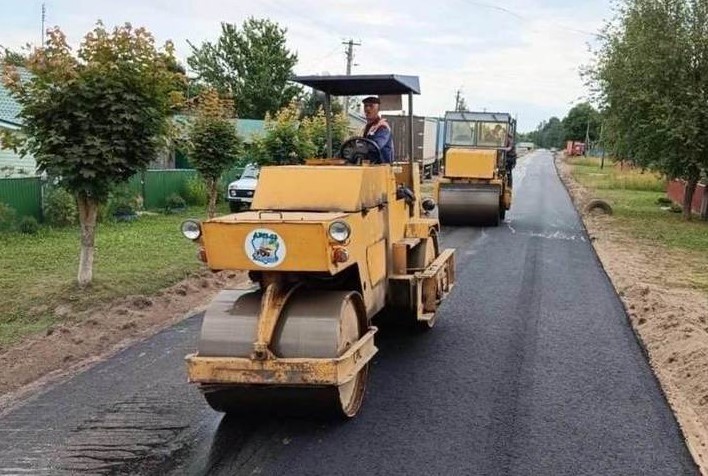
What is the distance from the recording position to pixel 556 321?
853 cm

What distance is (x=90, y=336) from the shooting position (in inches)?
306

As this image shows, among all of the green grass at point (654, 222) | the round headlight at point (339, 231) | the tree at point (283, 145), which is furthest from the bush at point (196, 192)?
the round headlight at point (339, 231)

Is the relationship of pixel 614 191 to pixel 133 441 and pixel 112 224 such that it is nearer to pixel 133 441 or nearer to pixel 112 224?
pixel 112 224

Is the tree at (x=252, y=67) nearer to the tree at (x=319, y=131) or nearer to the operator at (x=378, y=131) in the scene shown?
the tree at (x=319, y=131)

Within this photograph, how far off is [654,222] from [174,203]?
12393mm

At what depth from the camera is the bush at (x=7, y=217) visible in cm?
1436

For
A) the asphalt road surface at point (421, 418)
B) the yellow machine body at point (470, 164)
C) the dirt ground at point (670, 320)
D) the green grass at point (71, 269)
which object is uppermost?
the yellow machine body at point (470, 164)

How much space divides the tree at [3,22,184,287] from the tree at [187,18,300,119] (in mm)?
46457

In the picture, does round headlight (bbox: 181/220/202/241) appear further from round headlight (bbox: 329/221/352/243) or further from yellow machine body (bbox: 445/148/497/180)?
yellow machine body (bbox: 445/148/497/180)

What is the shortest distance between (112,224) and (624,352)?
39.5 feet

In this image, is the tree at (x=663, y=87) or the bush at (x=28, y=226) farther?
the tree at (x=663, y=87)

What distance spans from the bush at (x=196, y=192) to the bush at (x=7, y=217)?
7703mm

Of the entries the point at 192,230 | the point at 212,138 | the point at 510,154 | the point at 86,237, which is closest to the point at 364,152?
the point at 192,230

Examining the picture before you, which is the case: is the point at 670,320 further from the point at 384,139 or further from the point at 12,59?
the point at 12,59
